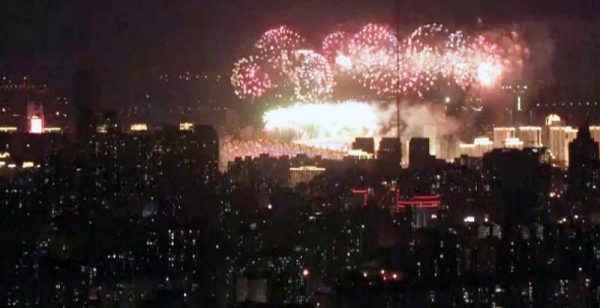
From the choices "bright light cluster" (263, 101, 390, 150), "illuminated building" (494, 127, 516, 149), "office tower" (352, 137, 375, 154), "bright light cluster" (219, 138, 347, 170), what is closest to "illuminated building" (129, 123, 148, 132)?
"bright light cluster" (219, 138, 347, 170)

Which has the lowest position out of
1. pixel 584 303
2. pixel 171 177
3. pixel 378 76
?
pixel 584 303

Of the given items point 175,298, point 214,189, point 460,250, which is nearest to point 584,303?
point 460,250

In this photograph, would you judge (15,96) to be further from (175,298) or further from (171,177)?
(175,298)

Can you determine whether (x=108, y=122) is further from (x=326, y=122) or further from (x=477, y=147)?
(x=477, y=147)

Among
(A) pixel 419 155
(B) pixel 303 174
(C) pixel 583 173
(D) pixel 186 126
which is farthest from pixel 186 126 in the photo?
(C) pixel 583 173

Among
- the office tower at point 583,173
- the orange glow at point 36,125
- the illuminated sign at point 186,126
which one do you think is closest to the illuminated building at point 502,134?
the office tower at point 583,173

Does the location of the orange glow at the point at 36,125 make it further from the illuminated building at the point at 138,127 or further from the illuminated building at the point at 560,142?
the illuminated building at the point at 560,142
